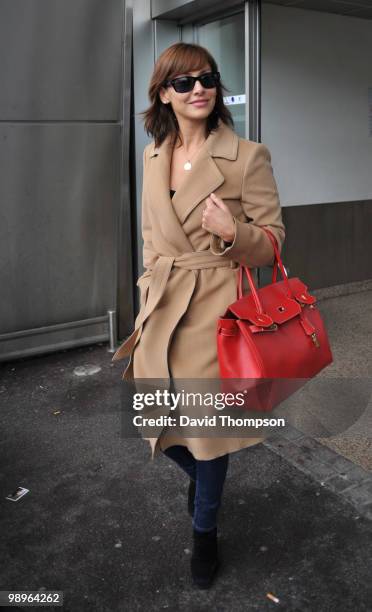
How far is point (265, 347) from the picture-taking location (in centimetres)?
221

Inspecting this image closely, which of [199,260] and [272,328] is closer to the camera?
[272,328]

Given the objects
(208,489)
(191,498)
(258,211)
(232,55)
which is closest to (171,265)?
(258,211)

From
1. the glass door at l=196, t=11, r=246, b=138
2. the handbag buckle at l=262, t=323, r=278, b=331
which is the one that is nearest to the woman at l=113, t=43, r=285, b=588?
the handbag buckle at l=262, t=323, r=278, b=331

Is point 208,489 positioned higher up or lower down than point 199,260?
lower down

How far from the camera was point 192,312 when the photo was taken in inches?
98.0

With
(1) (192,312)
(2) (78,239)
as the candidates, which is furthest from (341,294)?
(1) (192,312)

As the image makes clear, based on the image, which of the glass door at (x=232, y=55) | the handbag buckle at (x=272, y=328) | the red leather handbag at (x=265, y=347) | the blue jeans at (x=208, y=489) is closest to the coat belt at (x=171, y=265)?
the red leather handbag at (x=265, y=347)

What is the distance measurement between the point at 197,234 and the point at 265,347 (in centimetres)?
53

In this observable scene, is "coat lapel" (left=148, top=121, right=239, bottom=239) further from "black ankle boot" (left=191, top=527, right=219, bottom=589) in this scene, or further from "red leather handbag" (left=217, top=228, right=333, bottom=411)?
"black ankle boot" (left=191, top=527, right=219, bottom=589)

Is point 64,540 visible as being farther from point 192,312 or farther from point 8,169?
point 8,169

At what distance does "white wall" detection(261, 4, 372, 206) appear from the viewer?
5.58 metres

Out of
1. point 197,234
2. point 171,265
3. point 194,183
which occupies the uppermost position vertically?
point 194,183

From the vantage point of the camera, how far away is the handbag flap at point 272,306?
7.33ft

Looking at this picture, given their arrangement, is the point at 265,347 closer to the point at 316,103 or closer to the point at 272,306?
the point at 272,306
